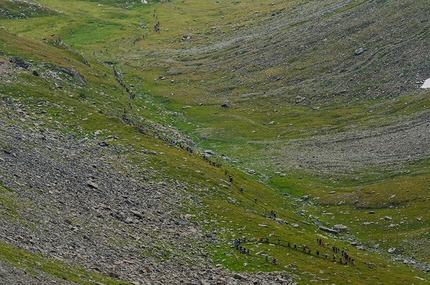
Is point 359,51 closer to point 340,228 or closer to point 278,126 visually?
point 278,126

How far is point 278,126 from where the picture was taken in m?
144

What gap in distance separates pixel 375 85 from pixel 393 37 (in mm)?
21567

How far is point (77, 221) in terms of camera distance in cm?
6128

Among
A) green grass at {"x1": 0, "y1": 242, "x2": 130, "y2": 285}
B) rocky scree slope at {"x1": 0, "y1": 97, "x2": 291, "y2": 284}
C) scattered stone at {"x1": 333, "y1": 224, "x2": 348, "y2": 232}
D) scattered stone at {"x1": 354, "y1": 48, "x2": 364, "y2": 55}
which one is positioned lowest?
green grass at {"x1": 0, "y1": 242, "x2": 130, "y2": 285}

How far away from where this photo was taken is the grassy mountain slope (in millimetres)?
79500

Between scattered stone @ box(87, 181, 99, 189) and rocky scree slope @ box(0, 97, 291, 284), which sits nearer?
rocky scree slope @ box(0, 97, 291, 284)

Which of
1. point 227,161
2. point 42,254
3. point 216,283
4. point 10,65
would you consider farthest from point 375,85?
Result: point 42,254

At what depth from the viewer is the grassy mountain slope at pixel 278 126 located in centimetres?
7950

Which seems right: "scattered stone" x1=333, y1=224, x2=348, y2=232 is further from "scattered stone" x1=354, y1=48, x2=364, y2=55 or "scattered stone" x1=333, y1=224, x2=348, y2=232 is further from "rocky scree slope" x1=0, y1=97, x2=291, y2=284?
"scattered stone" x1=354, y1=48, x2=364, y2=55

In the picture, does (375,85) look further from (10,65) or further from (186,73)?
(10,65)

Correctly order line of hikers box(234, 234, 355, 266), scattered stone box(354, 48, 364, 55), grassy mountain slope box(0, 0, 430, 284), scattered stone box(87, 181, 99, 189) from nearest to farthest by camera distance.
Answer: line of hikers box(234, 234, 355, 266)
scattered stone box(87, 181, 99, 189)
grassy mountain slope box(0, 0, 430, 284)
scattered stone box(354, 48, 364, 55)

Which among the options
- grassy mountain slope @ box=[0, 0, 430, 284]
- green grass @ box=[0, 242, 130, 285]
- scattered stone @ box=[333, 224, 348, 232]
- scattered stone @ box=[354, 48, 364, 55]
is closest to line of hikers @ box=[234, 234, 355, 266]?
grassy mountain slope @ box=[0, 0, 430, 284]

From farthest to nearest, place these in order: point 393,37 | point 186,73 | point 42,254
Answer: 1. point 186,73
2. point 393,37
3. point 42,254

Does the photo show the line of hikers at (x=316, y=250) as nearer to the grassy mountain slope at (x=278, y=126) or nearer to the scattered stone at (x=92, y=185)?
the grassy mountain slope at (x=278, y=126)
